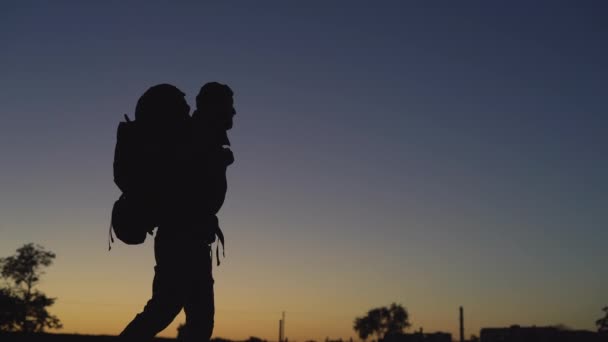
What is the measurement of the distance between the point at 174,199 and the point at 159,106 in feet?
2.13

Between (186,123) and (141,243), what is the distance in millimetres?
893

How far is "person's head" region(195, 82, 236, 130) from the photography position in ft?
14.5

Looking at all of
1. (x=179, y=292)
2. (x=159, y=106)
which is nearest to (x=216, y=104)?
(x=159, y=106)

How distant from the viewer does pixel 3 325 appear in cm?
7738

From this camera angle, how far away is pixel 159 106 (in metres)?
4.04

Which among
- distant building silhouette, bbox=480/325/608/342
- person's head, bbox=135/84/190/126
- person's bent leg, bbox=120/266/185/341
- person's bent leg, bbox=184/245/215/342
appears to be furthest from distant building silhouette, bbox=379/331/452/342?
person's head, bbox=135/84/190/126

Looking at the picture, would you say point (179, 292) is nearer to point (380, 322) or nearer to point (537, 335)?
point (537, 335)

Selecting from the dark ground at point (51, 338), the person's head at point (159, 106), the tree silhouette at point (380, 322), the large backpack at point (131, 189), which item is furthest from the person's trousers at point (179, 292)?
the tree silhouette at point (380, 322)

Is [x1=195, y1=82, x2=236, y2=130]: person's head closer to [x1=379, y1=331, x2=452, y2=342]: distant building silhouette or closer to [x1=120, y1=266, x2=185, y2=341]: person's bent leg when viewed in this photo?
[x1=120, y1=266, x2=185, y2=341]: person's bent leg

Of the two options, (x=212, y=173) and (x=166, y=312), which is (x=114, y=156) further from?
(x=166, y=312)

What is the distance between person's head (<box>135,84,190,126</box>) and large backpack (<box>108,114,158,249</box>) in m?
0.10

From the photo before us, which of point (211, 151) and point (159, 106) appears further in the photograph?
point (211, 151)

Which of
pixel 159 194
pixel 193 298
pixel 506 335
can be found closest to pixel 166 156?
pixel 159 194

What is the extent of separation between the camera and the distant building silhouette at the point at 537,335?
38.7m
